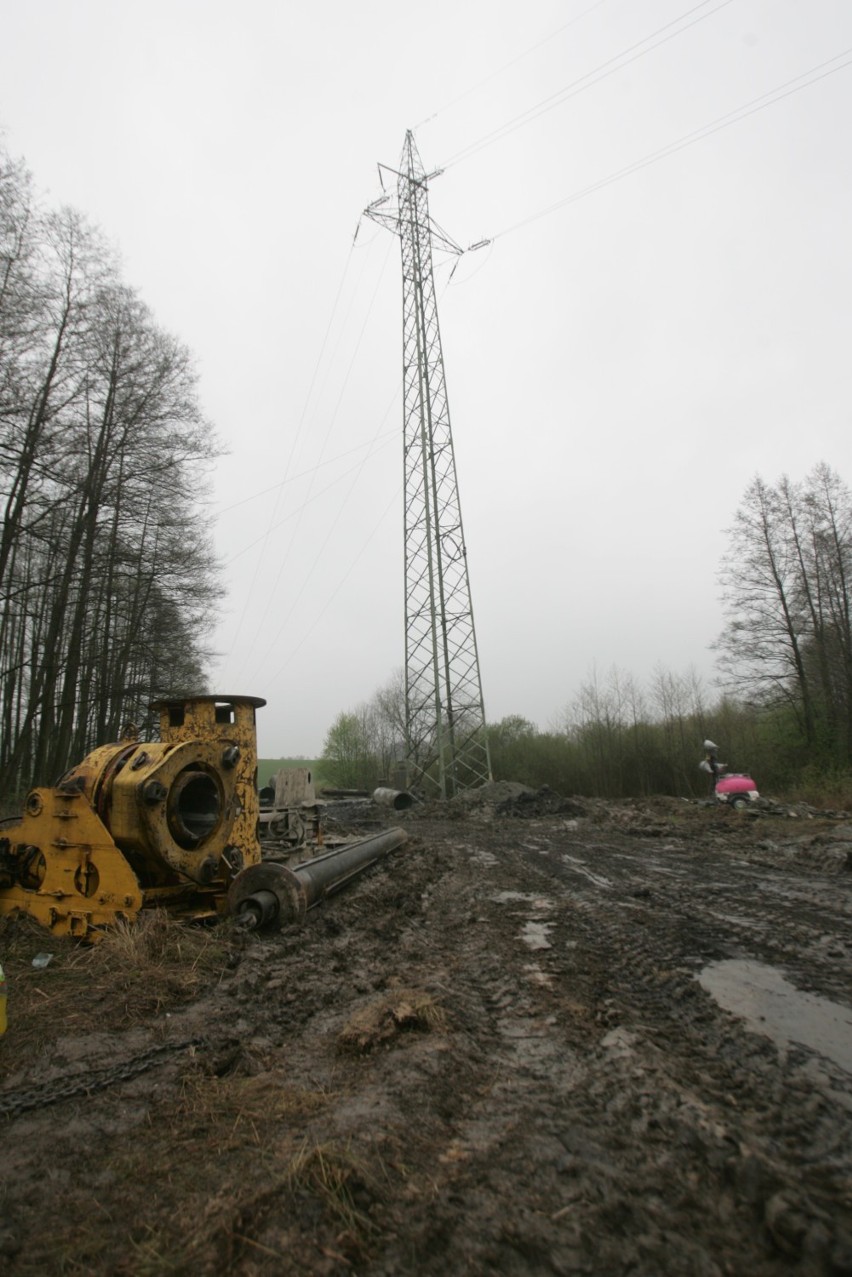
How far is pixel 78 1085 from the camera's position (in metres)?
3.05

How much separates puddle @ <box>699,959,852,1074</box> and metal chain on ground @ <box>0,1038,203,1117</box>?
300cm

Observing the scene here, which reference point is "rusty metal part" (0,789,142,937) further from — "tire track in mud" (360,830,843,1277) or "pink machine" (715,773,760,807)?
"pink machine" (715,773,760,807)

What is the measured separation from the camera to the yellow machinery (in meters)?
5.30

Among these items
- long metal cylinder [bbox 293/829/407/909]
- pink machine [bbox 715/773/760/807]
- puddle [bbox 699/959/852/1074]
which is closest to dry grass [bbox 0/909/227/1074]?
long metal cylinder [bbox 293/829/407/909]

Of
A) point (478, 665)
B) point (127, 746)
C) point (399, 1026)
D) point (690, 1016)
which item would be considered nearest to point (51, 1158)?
point (399, 1026)

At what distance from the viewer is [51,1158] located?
2.51 m

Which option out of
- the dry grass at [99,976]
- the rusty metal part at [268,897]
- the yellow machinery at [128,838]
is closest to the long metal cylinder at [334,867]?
the rusty metal part at [268,897]

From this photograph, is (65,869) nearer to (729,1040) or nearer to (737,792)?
(729,1040)

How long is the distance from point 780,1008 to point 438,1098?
6.84 ft

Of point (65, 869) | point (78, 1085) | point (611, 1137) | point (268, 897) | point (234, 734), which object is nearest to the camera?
point (611, 1137)

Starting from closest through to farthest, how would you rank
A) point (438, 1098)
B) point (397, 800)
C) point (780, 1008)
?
point (438, 1098) → point (780, 1008) → point (397, 800)

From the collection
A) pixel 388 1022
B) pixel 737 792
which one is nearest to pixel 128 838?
pixel 388 1022

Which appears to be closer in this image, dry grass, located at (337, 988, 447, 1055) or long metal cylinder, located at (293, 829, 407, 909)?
dry grass, located at (337, 988, 447, 1055)

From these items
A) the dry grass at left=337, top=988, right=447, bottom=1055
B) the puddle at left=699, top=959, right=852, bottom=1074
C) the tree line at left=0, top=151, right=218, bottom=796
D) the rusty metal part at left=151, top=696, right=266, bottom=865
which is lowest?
the puddle at left=699, top=959, right=852, bottom=1074
